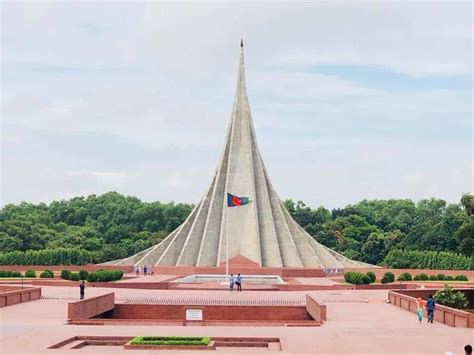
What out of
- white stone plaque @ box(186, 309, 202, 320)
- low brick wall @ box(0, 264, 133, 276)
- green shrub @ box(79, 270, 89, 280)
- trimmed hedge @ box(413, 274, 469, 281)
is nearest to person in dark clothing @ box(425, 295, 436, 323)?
white stone plaque @ box(186, 309, 202, 320)

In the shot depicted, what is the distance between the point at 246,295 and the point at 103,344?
9471 millimetres

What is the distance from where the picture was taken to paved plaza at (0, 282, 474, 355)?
38.1 ft

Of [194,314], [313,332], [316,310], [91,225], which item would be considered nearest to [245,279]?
[316,310]

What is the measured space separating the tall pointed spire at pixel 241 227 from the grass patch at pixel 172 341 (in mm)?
22274

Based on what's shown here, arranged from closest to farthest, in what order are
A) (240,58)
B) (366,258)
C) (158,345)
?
(158,345), (240,58), (366,258)

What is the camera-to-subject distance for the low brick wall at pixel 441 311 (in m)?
14.6

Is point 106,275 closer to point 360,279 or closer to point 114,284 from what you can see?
point 114,284

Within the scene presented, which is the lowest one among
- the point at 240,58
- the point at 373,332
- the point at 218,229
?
the point at 373,332

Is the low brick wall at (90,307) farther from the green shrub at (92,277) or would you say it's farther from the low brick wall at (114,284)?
the green shrub at (92,277)

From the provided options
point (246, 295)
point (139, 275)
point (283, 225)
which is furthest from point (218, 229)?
point (246, 295)

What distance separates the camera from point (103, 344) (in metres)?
12.4

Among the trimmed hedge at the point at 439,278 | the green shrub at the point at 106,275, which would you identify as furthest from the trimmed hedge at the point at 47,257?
the trimmed hedge at the point at 439,278

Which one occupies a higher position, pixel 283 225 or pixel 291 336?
pixel 283 225

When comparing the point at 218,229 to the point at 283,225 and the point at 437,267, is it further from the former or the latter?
the point at 437,267
